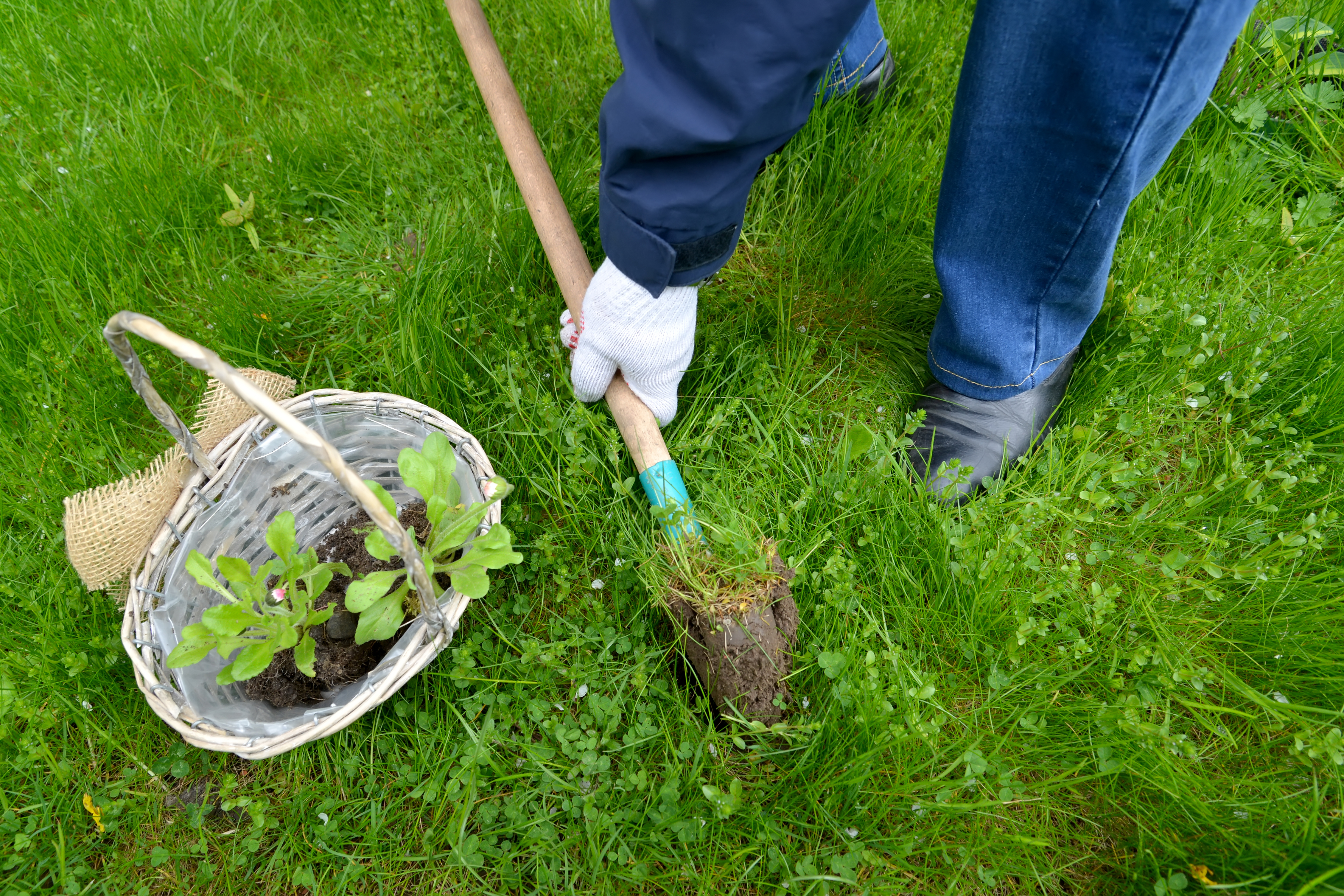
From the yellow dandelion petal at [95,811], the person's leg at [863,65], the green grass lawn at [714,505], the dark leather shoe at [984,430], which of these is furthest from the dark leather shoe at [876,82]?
the yellow dandelion petal at [95,811]

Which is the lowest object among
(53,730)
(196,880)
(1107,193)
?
(196,880)

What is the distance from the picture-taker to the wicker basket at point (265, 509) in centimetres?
115

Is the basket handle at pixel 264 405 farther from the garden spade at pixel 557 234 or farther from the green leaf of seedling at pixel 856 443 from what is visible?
the green leaf of seedling at pixel 856 443

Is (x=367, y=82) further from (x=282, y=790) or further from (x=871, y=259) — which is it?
(x=282, y=790)

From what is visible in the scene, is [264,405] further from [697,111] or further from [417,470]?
[697,111]

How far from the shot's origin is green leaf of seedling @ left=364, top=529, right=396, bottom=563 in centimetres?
135

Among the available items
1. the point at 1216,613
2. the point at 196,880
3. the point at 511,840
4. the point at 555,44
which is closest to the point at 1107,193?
the point at 1216,613

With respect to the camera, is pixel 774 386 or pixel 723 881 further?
pixel 774 386

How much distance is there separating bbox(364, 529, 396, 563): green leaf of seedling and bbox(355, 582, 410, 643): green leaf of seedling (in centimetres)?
10

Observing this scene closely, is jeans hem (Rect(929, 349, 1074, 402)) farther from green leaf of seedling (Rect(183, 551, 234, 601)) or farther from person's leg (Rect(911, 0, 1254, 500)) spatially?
green leaf of seedling (Rect(183, 551, 234, 601))

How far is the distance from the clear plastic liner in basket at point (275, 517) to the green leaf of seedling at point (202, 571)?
21 centimetres

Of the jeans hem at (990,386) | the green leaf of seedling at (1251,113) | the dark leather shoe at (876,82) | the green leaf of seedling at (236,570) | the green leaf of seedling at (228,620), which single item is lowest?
the jeans hem at (990,386)

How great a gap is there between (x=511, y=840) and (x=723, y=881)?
1.44 ft

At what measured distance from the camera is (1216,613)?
1703 millimetres
